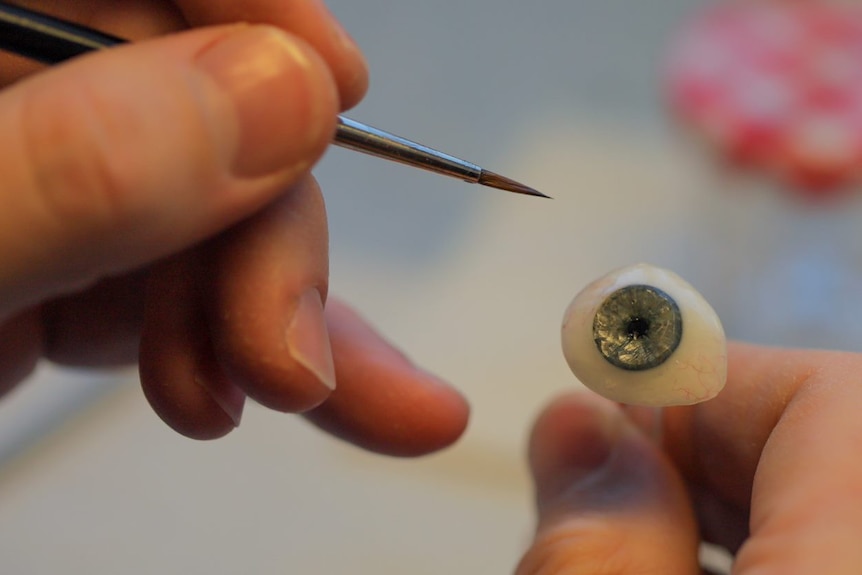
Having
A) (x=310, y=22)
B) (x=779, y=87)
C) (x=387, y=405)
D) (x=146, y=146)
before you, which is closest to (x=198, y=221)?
(x=146, y=146)

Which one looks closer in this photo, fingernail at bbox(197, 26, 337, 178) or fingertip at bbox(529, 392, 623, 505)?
fingernail at bbox(197, 26, 337, 178)

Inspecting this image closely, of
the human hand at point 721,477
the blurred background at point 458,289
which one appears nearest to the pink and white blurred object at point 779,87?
the blurred background at point 458,289

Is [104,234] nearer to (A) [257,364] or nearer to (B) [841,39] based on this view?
(A) [257,364]

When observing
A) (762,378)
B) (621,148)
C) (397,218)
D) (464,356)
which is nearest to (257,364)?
(762,378)

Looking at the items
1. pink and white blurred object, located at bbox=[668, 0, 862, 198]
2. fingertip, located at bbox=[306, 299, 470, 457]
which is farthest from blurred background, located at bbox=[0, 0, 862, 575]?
fingertip, located at bbox=[306, 299, 470, 457]

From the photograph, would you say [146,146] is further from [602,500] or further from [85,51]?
[602,500]

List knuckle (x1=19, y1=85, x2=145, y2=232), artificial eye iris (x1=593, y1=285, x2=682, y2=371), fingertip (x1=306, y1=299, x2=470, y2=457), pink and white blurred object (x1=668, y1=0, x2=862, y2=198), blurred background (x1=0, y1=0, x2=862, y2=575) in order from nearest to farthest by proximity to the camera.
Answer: knuckle (x1=19, y1=85, x2=145, y2=232)
artificial eye iris (x1=593, y1=285, x2=682, y2=371)
fingertip (x1=306, y1=299, x2=470, y2=457)
blurred background (x1=0, y1=0, x2=862, y2=575)
pink and white blurred object (x1=668, y1=0, x2=862, y2=198)

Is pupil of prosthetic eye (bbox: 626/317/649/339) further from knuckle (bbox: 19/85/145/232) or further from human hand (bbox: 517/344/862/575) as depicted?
knuckle (bbox: 19/85/145/232)
